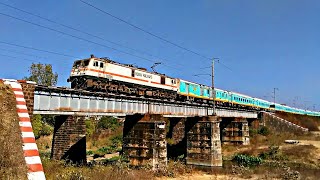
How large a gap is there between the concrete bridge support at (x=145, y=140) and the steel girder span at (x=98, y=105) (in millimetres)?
1230

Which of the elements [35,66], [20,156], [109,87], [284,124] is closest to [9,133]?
[20,156]

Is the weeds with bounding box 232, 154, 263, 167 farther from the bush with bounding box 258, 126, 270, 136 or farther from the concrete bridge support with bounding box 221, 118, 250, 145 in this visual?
the bush with bounding box 258, 126, 270, 136

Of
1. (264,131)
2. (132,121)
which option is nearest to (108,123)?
(264,131)

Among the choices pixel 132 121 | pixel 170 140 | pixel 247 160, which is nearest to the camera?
pixel 132 121

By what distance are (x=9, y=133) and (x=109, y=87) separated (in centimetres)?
1807

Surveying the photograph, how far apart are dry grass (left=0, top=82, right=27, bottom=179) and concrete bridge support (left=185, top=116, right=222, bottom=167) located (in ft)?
85.0

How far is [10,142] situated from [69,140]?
62.9ft

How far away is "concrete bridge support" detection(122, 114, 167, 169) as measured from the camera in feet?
79.4

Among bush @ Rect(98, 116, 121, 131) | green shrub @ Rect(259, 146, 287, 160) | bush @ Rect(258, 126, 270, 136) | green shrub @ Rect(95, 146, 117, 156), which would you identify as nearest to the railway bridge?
green shrub @ Rect(259, 146, 287, 160)

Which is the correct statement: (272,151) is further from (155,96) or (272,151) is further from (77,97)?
(77,97)

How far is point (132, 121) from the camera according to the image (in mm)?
25594

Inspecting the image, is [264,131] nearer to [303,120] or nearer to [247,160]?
[247,160]

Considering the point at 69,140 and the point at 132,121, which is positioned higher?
the point at 132,121

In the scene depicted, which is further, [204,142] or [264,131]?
[264,131]
